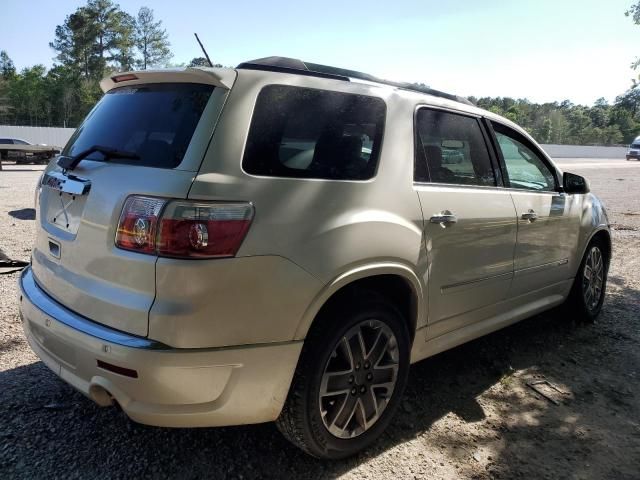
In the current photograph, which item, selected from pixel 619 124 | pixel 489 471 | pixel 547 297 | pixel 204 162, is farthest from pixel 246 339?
pixel 619 124

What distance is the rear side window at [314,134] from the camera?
2.32 meters

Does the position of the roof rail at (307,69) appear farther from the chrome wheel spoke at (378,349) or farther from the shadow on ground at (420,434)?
the shadow on ground at (420,434)

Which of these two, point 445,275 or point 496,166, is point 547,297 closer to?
point 496,166

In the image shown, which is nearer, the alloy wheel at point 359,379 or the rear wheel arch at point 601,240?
Result: the alloy wheel at point 359,379

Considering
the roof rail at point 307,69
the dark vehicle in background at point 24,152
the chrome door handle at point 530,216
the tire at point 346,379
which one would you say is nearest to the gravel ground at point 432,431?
the tire at point 346,379

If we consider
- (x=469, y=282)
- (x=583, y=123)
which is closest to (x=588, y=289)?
(x=469, y=282)

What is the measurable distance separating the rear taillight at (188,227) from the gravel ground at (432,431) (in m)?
1.16

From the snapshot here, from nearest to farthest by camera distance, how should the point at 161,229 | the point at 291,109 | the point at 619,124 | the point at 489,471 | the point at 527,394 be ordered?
the point at 161,229, the point at 291,109, the point at 489,471, the point at 527,394, the point at 619,124

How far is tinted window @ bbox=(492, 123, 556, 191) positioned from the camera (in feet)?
12.5

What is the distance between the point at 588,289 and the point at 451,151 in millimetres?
2431

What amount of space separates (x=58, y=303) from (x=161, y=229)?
0.87 m

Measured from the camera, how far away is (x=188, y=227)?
2068 mm

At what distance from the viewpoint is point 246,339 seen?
2189mm

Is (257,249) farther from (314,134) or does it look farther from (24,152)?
(24,152)
